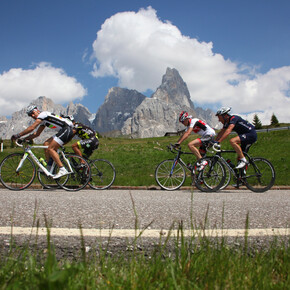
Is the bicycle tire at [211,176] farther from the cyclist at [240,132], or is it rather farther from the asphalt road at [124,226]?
the asphalt road at [124,226]

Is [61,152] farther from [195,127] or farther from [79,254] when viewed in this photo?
[79,254]

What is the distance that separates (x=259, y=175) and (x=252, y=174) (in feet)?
0.73

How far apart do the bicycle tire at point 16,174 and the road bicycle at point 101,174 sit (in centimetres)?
170

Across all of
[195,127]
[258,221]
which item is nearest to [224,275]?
[258,221]

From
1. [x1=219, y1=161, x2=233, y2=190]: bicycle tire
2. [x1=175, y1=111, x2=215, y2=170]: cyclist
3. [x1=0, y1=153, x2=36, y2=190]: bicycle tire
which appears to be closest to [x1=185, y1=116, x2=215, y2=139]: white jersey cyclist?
[x1=175, y1=111, x2=215, y2=170]: cyclist

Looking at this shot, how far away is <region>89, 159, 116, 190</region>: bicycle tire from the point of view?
8852 millimetres

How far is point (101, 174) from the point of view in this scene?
8906mm

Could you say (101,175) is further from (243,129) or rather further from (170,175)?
(243,129)

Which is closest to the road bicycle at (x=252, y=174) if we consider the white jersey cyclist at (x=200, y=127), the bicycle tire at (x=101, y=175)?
the white jersey cyclist at (x=200, y=127)

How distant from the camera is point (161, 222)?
307cm

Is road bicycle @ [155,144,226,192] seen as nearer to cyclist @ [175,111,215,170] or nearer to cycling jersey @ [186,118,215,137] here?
cyclist @ [175,111,215,170]

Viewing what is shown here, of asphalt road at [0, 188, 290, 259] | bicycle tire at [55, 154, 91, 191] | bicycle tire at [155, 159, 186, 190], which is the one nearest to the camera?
asphalt road at [0, 188, 290, 259]

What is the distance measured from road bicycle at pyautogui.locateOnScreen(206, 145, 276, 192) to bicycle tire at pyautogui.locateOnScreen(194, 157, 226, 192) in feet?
0.35

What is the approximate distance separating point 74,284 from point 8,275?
44 centimetres
